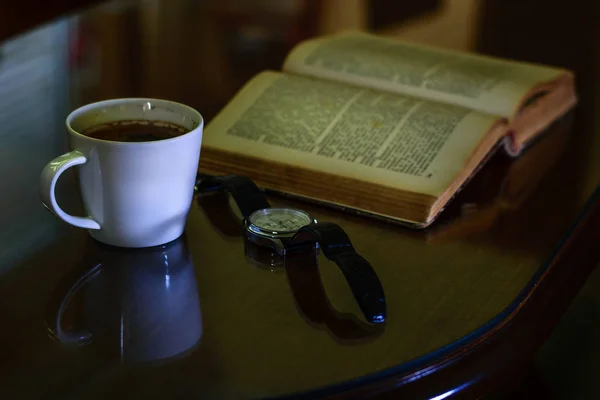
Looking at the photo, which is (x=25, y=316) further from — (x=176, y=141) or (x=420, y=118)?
(x=420, y=118)

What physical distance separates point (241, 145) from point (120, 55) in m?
0.35

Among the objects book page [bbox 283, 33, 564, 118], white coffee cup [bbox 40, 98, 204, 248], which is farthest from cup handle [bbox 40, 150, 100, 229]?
book page [bbox 283, 33, 564, 118]

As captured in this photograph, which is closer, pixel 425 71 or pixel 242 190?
pixel 242 190

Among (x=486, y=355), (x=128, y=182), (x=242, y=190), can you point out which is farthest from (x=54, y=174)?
(x=486, y=355)

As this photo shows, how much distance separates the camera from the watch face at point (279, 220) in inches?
23.7

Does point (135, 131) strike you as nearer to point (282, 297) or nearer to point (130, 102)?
point (130, 102)

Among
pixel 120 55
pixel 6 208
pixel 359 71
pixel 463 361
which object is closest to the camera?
pixel 463 361

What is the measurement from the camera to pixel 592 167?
31.4 inches

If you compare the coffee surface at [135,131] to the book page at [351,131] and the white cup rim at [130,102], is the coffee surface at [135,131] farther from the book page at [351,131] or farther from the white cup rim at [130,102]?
the book page at [351,131]

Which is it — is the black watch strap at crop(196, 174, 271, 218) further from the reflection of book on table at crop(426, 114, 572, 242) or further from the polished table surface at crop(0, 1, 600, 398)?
the reflection of book on table at crop(426, 114, 572, 242)

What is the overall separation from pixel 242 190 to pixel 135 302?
166 millimetres

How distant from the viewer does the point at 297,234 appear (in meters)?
0.59

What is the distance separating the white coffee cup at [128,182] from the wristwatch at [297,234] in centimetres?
6

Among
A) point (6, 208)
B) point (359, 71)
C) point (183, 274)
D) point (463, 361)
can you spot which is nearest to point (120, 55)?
point (359, 71)
